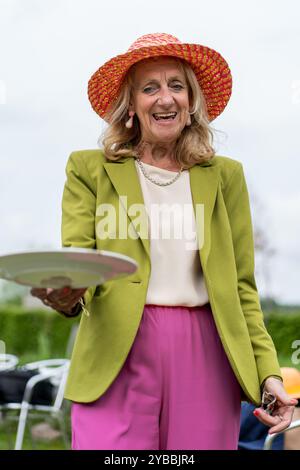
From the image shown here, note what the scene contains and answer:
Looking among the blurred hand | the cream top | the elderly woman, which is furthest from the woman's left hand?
the blurred hand

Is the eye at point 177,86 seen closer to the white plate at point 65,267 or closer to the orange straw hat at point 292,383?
the white plate at point 65,267

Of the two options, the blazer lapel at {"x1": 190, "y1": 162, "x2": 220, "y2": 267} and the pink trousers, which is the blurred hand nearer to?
the pink trousers

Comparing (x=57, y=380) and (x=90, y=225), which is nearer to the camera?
(x=90, y=225)

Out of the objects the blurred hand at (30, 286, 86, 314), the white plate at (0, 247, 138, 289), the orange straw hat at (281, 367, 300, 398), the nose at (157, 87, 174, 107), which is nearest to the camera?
the white plate at (0, 247, 138, 289)

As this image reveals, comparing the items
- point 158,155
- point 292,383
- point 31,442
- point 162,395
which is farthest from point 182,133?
point 31,442

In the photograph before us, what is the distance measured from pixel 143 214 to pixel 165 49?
19.7 inches

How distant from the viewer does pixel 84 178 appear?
297cm

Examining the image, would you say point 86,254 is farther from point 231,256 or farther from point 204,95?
point 204,95

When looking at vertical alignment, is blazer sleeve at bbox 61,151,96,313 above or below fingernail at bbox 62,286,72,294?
above

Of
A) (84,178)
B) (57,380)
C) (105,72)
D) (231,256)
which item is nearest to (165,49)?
(105,72)

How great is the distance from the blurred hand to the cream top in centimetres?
24

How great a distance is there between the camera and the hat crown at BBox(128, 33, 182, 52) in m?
3.03

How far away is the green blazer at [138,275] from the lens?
9.20ft

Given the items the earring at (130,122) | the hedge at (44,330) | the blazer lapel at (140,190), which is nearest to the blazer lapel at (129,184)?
the blazer lapel at (140,190)
